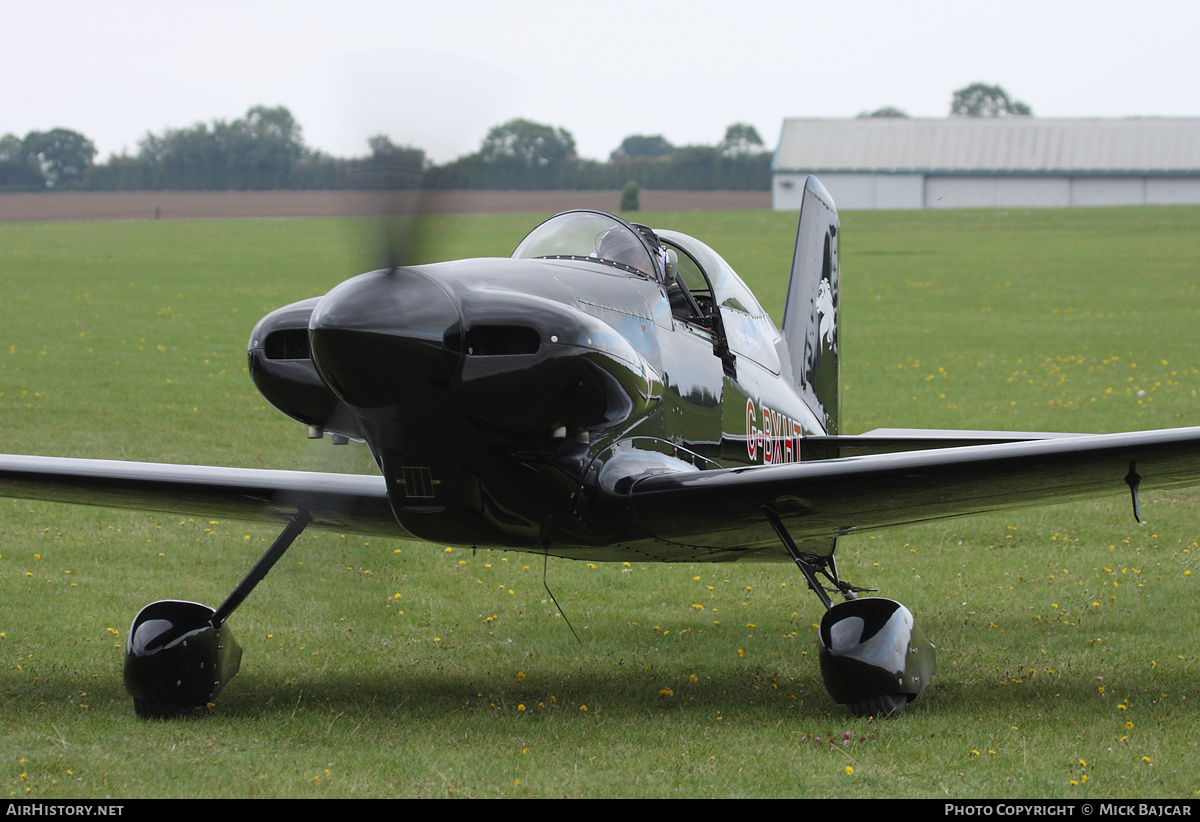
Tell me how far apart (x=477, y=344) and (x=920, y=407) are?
13.8 m

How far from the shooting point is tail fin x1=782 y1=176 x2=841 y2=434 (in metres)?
8.75

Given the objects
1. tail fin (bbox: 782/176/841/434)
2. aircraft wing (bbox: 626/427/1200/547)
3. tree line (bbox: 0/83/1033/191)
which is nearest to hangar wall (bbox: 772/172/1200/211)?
tree line (bbox: 0/83/1033/191)

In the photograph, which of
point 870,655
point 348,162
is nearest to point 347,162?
point 348,162

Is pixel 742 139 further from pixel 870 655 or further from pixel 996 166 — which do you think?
pixel 870 655

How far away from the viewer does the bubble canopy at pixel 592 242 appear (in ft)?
20.5

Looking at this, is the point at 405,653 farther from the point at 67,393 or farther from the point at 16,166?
the point at 16,166

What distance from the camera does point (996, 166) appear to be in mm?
73750

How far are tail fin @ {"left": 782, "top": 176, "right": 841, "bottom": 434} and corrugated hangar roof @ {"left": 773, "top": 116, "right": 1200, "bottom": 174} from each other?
→ 65.4 meters

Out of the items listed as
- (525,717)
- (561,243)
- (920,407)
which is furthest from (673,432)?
(920,407)

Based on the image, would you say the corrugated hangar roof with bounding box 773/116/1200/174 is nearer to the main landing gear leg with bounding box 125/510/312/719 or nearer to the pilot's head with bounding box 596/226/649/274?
the pilot's head with bounding box 596/226/649/274

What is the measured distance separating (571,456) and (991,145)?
75807 mm

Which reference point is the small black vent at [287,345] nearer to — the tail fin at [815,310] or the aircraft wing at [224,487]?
the aircraft wing at [224,487]

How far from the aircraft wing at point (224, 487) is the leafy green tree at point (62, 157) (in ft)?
185

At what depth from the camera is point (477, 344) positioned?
493 centimetres
